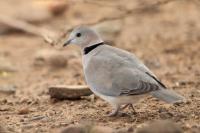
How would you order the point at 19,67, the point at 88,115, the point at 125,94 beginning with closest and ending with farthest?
the point at 125,94
the point at 88,115
the point at 19,67

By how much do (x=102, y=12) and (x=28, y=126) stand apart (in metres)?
6.47

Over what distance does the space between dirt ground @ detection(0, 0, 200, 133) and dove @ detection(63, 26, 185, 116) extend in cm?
21

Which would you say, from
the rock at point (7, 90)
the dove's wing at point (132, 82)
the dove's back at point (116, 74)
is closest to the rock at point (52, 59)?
the rock at point (7, 90)

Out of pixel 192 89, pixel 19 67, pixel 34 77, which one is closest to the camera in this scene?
pixel 192 89

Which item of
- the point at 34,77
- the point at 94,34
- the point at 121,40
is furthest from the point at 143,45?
the point at 94,34

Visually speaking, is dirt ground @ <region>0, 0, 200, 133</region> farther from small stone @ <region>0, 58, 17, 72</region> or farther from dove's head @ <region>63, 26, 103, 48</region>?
dove's head @ <region>63, 26, 103, 48</region>

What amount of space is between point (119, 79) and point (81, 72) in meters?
2.99

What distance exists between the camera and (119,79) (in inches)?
232

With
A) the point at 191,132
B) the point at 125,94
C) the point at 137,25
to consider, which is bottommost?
the point at 191,132

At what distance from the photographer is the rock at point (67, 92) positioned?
22.8 ft

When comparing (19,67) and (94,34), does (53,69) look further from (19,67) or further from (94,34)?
(94,34)

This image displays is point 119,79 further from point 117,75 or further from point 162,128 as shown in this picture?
point 162,128

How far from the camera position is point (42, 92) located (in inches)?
308

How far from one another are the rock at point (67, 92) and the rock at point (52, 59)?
6.90ft
